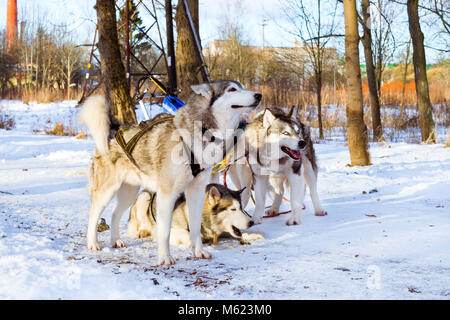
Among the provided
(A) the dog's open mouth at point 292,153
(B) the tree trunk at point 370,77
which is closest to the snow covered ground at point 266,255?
(A) the dog's open mouth at point 292,153

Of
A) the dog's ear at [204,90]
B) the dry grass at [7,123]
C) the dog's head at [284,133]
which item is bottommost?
the dog's head at [284,133]

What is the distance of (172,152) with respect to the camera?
3.28 meters

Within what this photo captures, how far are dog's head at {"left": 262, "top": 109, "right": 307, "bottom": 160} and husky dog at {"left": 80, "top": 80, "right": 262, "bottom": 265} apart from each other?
4.34ft

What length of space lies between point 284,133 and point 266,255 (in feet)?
5.28

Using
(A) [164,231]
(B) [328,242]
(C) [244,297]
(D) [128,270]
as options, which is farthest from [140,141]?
(B) [328,242]

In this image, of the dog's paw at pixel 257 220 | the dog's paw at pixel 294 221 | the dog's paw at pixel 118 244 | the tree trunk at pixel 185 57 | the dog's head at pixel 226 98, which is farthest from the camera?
the tree trunk at pixel 185 57

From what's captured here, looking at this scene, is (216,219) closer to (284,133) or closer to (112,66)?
(284,133)

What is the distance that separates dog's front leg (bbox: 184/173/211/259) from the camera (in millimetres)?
3404

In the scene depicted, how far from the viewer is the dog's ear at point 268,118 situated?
15.7 ft

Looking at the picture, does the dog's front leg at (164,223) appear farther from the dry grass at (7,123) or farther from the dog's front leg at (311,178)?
the dry grass at (7,123)

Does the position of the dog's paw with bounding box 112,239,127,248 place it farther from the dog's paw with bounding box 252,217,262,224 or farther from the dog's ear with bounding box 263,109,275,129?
the dog's ear with bounding box 263,109,275,129

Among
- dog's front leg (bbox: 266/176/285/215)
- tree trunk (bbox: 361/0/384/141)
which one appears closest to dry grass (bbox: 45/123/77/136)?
tree trunk (bbox: 361/0/384/141)

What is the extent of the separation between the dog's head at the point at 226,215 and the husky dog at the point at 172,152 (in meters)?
0.54

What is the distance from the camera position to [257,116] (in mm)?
5105
